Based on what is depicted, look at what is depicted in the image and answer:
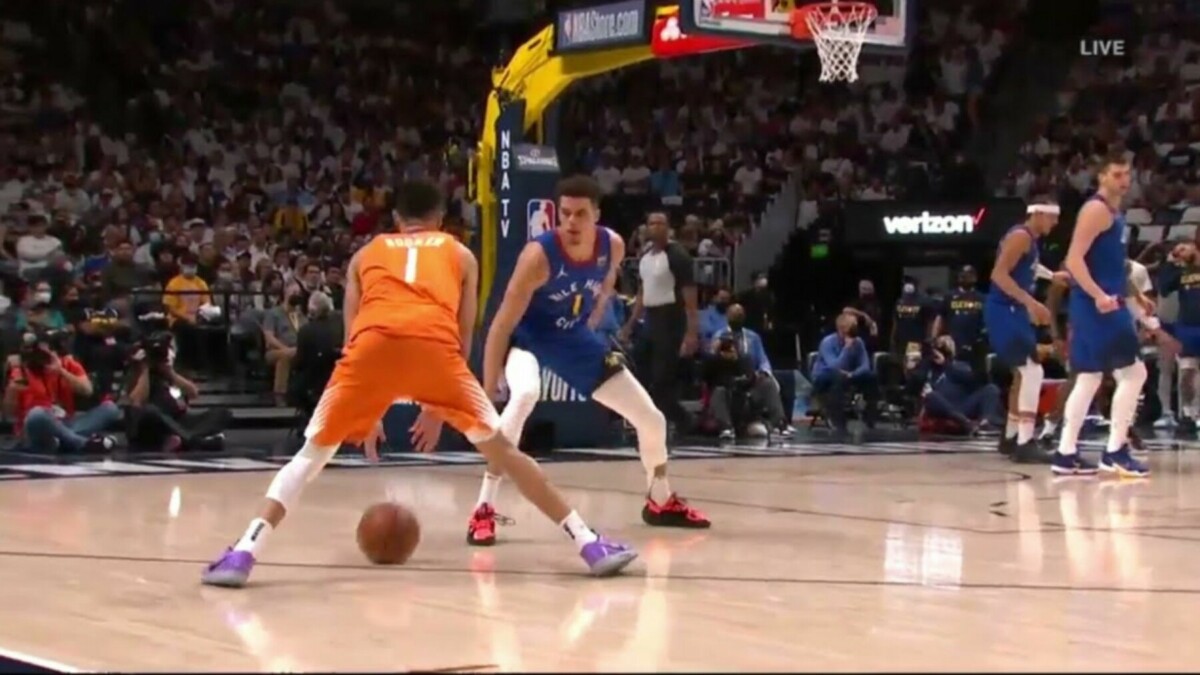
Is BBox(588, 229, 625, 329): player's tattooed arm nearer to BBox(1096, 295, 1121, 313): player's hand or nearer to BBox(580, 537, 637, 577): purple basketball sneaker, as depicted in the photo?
BBox(580, 537, 637, 577): purple basketball sneaker

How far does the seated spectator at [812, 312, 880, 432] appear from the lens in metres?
18.2

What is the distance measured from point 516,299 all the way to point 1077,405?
4.92 m

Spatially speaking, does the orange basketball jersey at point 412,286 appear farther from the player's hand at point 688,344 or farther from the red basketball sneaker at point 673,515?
the player's hand at point 688,344

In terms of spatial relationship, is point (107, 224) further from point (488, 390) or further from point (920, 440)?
point (488, 390)

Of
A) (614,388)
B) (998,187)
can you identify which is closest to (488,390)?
(614,388)

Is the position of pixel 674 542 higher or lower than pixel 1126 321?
lower

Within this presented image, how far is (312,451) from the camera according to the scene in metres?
7.30

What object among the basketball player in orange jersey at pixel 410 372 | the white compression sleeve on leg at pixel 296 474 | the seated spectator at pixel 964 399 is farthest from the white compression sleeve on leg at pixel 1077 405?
the white compression sleeve on leg at pixel 296 474

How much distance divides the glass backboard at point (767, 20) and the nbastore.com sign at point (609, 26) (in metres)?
0.59

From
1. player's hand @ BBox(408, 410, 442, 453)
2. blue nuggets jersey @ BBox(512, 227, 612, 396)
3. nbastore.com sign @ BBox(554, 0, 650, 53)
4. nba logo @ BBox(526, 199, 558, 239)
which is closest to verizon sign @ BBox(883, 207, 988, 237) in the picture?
nbastore.com sign @ BBox(554, 0, 650, 53)

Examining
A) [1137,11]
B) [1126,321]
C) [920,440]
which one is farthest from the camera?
[1137,11]

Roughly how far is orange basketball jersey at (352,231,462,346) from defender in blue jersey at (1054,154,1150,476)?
5369 mm

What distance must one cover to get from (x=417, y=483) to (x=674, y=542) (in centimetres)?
350

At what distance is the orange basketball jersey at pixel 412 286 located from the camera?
730cm
